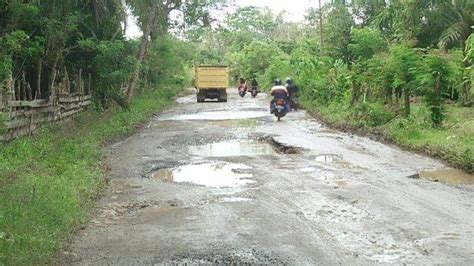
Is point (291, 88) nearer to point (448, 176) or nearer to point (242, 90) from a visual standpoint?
point (448, 176)

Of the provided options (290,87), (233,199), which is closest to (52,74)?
(233,199)

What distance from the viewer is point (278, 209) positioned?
7.92m

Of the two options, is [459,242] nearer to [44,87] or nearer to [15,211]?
[15,211]

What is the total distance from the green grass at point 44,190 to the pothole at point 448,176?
226 inches

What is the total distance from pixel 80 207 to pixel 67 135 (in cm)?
797

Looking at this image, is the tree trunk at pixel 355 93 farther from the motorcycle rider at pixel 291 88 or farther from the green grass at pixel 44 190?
the green grass at pixel 44 190

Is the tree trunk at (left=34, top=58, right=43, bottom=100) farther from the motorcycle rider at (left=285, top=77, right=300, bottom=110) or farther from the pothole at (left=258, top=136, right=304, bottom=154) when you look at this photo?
the motorcycle rider at (left=285, top=77, right=300, bottom=110)

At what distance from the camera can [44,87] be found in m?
17.6

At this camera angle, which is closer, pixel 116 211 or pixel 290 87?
pixel 116 211

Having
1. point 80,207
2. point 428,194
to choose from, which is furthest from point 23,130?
point 428,194

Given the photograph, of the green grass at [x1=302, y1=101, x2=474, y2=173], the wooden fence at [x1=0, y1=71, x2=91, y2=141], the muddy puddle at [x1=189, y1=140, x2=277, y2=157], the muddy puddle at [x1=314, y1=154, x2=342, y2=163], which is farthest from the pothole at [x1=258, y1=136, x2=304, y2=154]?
the wooden fence at [x1=0, y1=71, x2=91, y2=141]

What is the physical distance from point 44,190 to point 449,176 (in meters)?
6.90

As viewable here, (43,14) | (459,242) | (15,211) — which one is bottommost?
(459,242)

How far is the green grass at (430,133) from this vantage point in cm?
1155
